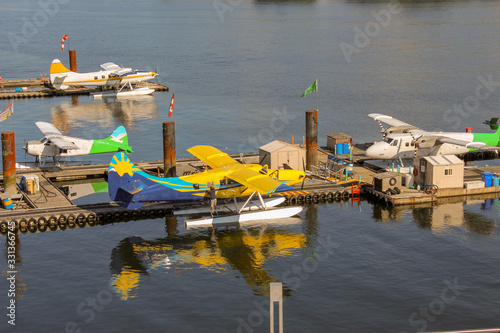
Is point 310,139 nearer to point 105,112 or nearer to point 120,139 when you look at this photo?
point 120,139

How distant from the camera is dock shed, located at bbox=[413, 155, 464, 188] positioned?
47.3 metres

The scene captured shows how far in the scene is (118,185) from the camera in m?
41.3

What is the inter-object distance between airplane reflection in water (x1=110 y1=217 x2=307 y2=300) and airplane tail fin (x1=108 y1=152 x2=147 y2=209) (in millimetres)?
2286

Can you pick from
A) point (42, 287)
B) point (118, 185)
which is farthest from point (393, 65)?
point (42, 287)

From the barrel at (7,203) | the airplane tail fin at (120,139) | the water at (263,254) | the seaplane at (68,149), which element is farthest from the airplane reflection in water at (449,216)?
the barrel at (7,203)

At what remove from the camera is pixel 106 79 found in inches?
3583

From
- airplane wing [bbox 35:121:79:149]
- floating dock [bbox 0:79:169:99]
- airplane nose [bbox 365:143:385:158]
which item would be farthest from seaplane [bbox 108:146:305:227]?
floating dock [bbox 0:79:169:99]

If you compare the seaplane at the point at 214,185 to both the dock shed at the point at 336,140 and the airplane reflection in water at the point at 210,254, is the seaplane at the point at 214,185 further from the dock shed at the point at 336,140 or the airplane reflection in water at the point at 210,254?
the dock shed at the point at 336,140

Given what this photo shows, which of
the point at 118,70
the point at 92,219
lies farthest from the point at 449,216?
the point at 118,70

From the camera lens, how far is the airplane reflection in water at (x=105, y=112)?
250 ft

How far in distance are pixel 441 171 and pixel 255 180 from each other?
14.4 metres

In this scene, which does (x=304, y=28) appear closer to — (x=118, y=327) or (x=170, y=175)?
(x=170, y=175)

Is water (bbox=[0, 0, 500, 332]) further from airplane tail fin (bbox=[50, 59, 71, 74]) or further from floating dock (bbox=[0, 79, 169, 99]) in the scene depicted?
airplane tail fin (bbox=[50, 59, 71, 74])

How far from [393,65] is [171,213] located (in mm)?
73175
